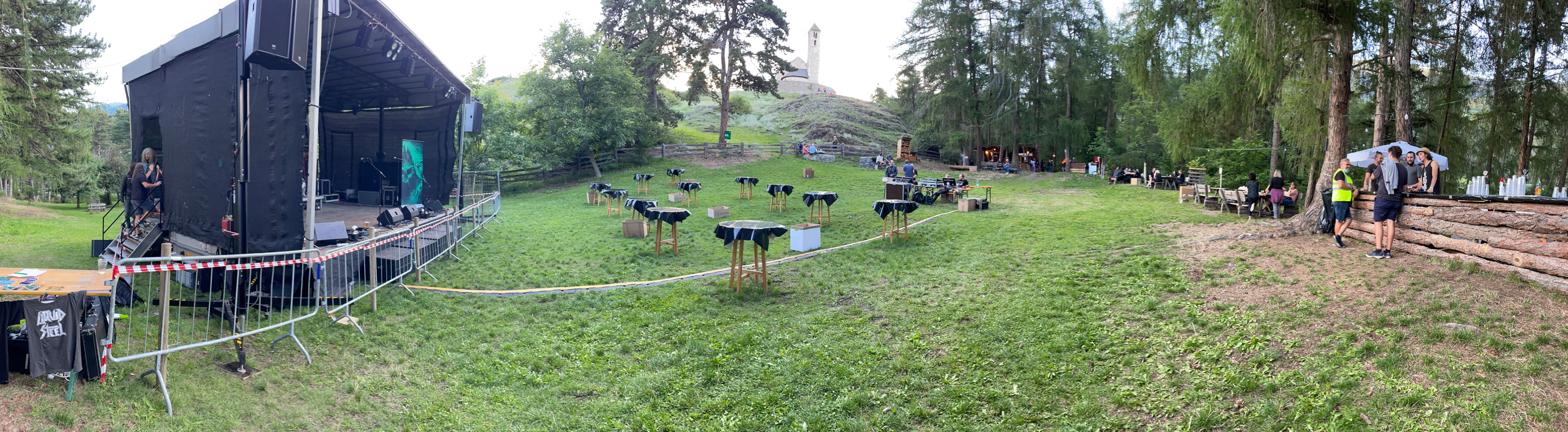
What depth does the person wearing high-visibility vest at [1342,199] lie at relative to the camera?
26.6ft

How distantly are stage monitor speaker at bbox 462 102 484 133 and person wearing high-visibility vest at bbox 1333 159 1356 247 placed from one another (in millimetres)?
14341

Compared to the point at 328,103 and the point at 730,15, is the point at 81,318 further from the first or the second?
the point at 730,15

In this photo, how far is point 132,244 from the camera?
8.79 m

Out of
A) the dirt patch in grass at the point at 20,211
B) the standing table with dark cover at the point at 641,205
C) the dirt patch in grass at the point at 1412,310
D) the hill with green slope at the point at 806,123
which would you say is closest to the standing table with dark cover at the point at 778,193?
the standing table with dark cover at the point at 641,205

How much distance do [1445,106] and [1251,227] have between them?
335 inches

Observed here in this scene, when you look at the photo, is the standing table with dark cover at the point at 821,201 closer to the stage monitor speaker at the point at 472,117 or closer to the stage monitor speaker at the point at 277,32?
the stage monitor speaker at the point at 472,117

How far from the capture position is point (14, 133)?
54.9 ft

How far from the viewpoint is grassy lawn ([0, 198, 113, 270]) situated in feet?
29.0

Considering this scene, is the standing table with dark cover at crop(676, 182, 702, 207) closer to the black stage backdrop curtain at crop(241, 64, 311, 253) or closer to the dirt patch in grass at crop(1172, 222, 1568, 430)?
the black stage backdrop curtain at crop(241, 64, 311, 253)

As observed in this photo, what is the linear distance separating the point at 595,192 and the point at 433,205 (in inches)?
255

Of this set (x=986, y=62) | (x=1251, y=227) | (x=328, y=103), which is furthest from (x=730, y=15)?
(x=1251, y=227)

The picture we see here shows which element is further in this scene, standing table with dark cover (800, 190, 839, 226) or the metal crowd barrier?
standing table with dark cover (800, 190, 839, 226)

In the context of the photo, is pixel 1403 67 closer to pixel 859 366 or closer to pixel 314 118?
pixel 859 366

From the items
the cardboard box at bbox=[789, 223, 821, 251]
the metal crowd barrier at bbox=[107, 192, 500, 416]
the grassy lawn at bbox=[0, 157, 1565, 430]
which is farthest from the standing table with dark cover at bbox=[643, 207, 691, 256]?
the metal crowd barrier at bbox=[107, 192, 500, 416]
